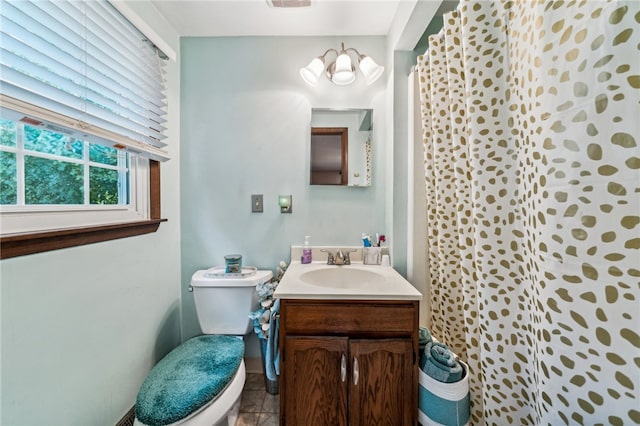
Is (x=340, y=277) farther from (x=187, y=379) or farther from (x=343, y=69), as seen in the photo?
(x=343, y=69)

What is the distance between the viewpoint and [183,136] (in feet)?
4.92

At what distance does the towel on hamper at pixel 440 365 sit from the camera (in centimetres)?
90

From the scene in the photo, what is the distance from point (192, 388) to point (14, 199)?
2.93 ft

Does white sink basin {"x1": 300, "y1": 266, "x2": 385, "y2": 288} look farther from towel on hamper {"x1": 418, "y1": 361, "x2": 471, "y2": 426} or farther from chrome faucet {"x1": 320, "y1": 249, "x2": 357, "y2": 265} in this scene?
towel on hamper {"x1": 418, "y1": 361, "x2": 471, "y2": 426}

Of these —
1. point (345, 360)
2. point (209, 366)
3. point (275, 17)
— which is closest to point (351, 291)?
point (345, 360)

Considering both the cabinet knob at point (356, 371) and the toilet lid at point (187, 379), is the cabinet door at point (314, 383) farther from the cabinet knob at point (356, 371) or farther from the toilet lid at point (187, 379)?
the toilet lid at point (187, 379)

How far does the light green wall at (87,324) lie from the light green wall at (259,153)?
0.44 ft

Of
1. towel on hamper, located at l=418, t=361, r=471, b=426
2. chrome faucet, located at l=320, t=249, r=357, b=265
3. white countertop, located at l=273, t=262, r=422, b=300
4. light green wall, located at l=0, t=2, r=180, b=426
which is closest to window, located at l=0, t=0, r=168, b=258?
light green wall, located at l=0, t=2, r=180, b=426

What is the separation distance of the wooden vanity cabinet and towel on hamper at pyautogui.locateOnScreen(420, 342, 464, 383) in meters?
0.05

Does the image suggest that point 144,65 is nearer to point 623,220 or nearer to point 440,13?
point 440,13

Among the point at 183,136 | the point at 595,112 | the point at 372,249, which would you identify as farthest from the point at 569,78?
the point at 183,136

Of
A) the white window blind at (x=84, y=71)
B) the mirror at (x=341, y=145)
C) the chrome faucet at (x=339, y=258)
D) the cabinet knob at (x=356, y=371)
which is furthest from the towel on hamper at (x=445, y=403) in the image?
the white window blind at (x=84, y=71)

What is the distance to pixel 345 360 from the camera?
0.97 m

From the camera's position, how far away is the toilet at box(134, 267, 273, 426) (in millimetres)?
826
